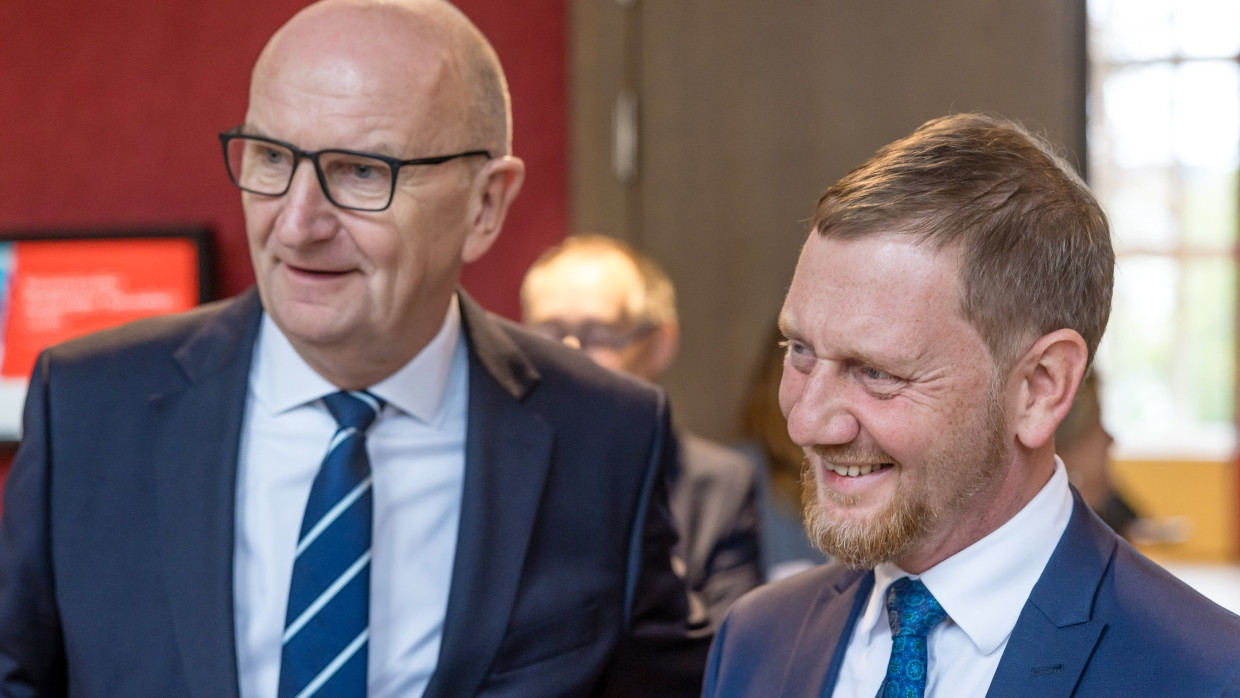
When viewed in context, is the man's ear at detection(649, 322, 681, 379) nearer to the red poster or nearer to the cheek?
the red poster

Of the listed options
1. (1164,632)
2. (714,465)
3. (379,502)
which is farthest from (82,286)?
(1164,632)

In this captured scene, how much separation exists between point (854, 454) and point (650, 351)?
4.98 feet

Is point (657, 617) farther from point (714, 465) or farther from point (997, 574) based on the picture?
point (714, 465)

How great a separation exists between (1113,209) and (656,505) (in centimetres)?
837

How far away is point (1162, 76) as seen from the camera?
9.07 metres

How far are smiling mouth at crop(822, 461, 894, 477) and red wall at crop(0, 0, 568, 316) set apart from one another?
6.51ft

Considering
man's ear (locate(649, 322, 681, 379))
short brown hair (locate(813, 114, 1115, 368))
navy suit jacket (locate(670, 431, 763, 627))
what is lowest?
navy suit jacket (locate(670, 431, 763, 627))

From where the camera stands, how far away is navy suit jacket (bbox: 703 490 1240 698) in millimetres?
1183

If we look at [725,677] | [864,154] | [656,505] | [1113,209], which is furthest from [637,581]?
[1113,209]

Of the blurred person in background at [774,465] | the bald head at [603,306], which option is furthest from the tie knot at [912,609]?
the blurred person in background at [774,465]

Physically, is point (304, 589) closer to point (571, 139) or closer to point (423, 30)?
point (423, 30)

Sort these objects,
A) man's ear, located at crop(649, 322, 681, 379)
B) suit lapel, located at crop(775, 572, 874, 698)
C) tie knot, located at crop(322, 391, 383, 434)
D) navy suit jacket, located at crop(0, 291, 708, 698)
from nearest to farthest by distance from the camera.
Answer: suit lapel, located at crop(775, 572, 874, 698) → navy suit jacket, located at crop(0, 291, 708, 698) → tie knot, located at crop(322, 391, 383, 434) → man's ear, located at crop(649, 322, 681, 379)

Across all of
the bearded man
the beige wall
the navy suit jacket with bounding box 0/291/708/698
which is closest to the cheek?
the bearded man

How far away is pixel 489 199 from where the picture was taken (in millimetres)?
1727
